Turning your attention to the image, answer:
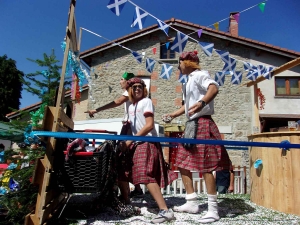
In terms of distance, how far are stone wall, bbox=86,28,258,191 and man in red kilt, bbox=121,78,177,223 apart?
10719 millimetres

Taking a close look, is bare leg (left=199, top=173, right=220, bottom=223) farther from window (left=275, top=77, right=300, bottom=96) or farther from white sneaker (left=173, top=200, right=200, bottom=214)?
window (left=275, top=77, right=300, bottom=96)

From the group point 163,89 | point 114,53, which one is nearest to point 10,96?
point 114,53

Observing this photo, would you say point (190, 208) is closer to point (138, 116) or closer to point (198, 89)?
point (138, 116)

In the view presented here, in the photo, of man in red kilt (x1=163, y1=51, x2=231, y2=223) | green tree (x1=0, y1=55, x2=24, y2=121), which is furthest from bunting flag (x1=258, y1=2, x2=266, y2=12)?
green tree (x1=0, y1=55, x2=24, y2=121)

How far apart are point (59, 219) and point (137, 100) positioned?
5.06 ft

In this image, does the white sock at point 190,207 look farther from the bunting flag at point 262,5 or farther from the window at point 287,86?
the window at point 287,86

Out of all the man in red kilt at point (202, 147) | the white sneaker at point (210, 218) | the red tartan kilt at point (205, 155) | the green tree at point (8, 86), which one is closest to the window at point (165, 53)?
the man in red kilt at point (202, 147)

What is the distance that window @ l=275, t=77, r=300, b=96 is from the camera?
556 inches

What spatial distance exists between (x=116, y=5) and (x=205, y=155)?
3523 millimetres

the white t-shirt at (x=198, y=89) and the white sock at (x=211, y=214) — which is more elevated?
the white t-shirt at (x=198, y=89)

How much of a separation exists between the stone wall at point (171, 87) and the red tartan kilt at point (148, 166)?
10964 millimetres

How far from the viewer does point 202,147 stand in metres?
2.81

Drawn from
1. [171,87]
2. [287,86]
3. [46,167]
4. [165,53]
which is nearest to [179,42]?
[46,167]

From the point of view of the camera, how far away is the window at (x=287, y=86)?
46.3 ft
